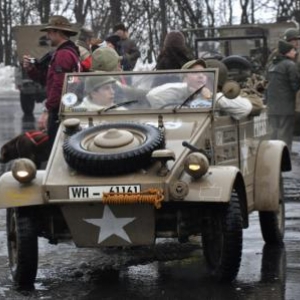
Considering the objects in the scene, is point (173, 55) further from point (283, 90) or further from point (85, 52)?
point (283, 90)

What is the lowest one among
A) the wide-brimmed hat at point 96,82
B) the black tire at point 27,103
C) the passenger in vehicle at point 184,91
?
the black tire at point 27,103

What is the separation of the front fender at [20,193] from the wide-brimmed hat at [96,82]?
3.71 feet

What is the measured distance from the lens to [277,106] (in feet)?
45.5

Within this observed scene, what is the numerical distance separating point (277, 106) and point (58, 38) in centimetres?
531

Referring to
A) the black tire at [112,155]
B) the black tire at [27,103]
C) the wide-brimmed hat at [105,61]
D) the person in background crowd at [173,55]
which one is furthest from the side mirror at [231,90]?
the black tire at [27,103]

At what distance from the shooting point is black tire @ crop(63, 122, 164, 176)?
6.31 metres

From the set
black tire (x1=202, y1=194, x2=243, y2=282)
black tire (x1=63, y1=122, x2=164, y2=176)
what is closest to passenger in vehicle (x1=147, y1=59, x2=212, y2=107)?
black tire (x1=63, y1=122, x2=164, y2=176)

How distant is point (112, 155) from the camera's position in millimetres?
6320

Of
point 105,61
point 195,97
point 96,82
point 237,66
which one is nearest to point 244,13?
point 237,66

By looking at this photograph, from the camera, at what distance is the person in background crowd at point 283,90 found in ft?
44.1

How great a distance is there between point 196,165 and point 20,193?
3.94 ft

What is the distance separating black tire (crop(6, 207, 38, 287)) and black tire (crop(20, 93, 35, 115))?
65.9ft

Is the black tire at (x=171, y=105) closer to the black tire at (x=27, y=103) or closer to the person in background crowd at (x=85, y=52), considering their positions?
the person in background crowd at (x=85, y=52)

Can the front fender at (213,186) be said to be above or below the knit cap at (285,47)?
below
